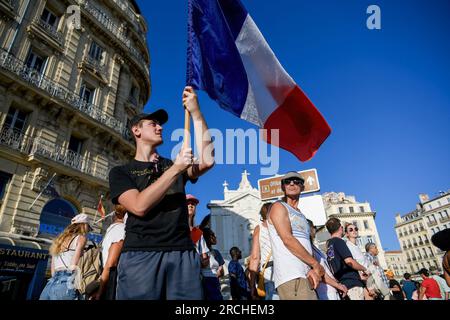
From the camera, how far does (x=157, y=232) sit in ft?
5.82

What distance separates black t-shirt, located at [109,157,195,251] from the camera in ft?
5.74

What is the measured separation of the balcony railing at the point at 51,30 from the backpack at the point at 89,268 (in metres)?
15.5

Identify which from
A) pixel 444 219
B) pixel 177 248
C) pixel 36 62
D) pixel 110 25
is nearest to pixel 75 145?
pixel 36 62

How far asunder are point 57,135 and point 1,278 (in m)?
6.85

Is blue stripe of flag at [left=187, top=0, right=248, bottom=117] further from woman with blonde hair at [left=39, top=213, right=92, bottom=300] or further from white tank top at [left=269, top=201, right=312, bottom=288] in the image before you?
woman with blonde hair at [left=39, top=213, right=92, bottom=300]

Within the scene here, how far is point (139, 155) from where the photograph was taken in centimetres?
229

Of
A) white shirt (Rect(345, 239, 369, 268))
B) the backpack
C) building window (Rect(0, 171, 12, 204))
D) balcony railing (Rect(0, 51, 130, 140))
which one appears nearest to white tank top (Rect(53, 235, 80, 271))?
the backpack

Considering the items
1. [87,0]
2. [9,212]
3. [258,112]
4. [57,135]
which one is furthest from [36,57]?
[258,112]

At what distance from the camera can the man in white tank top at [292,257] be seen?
Answer: 2.63 meters

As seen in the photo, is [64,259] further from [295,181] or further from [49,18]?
[49,18]

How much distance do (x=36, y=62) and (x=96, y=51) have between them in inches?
180

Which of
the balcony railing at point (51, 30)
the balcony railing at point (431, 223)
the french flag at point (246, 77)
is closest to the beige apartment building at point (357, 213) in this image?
the balcony railing at point (431, 223)

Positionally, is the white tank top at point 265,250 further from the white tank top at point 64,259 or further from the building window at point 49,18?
the building window at point 49,18

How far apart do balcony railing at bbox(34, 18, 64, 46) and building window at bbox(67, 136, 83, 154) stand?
5.70 m
